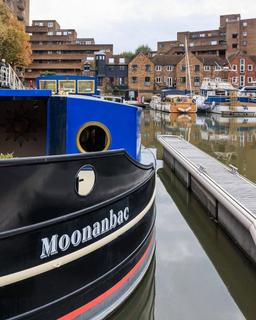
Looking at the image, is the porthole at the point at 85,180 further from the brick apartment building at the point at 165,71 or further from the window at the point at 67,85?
the brick apartment building at the point at 165,71

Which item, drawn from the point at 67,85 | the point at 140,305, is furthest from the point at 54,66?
the point at 140,305

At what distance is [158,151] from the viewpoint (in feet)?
61.7

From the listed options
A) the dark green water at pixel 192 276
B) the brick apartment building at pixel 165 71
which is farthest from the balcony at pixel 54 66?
the dark green water at pixel 192 276

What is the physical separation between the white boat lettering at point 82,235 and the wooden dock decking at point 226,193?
7.24ft

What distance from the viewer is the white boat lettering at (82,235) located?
3.63 meters

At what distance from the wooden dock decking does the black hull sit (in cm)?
210

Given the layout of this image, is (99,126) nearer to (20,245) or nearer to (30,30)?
(20,245)

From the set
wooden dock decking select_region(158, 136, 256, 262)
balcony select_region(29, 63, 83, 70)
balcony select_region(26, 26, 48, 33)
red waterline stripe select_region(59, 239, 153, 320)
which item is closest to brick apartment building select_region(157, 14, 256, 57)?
balcony select_region(29, 63, 83, 70)

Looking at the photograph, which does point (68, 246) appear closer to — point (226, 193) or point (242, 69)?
point (226, 193)

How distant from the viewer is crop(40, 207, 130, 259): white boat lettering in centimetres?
363

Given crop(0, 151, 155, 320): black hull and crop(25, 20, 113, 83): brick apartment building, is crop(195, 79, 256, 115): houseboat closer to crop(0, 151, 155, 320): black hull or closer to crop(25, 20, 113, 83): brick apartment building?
crop(25, 20, 113, 83): brick apartment building

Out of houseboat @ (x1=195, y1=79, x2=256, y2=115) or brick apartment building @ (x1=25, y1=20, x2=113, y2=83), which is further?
brick apartment building @ (x1=25, y1=20, x2=113, y2=83)

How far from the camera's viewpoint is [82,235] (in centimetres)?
399

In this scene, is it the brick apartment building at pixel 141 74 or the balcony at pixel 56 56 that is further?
the balcony at pixel 56 56
